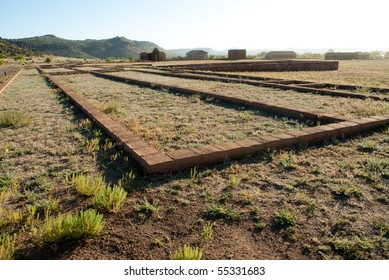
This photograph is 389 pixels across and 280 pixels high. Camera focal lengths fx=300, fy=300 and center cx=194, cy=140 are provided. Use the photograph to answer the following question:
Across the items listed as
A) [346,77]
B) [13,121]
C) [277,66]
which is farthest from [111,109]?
[277,66]

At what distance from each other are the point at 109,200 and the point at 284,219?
1483 mm

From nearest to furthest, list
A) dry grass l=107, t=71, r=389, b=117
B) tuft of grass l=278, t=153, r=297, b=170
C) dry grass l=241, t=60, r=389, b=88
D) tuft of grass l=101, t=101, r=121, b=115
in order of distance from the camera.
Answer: tuft of grass l=278, t=153, r=297, b=170, dry grass l=107, t=71, r=389, b=117, tuft of grass l=101, t=101, r=121, b=115, dry grass l=241, t=60, r=389, b=88

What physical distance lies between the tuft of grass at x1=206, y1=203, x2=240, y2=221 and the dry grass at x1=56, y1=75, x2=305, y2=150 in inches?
63.8

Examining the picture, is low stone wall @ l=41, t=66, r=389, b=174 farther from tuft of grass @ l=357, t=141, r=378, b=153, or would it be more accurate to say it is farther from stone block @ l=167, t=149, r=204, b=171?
tuft of grass @ l=357, t=141, r=378, b=153

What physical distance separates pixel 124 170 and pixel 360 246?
2.41 meters

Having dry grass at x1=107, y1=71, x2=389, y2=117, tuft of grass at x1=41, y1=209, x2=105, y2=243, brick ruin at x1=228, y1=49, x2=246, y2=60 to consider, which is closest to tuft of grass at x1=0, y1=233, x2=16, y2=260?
tuft of grass at x1=41, y1=209, x2=105, y2=243

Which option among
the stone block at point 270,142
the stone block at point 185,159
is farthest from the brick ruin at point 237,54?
the stone block at point 185,159

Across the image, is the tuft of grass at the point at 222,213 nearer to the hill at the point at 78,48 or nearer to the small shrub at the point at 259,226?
the small shrub at the point at 259,226

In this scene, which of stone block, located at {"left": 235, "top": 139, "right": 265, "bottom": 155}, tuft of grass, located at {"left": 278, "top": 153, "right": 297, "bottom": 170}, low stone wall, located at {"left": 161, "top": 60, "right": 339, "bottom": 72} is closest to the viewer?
tuft of grass, located at {"left": 278, "top": 153, "right": 297, "bottom": 170}

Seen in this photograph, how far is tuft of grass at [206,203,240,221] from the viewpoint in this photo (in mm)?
2514

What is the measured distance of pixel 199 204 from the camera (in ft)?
8.92

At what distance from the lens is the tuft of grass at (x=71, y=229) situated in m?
2.14

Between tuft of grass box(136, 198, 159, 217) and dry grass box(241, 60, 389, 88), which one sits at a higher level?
dry grass box(241, 60, 389, 88)
